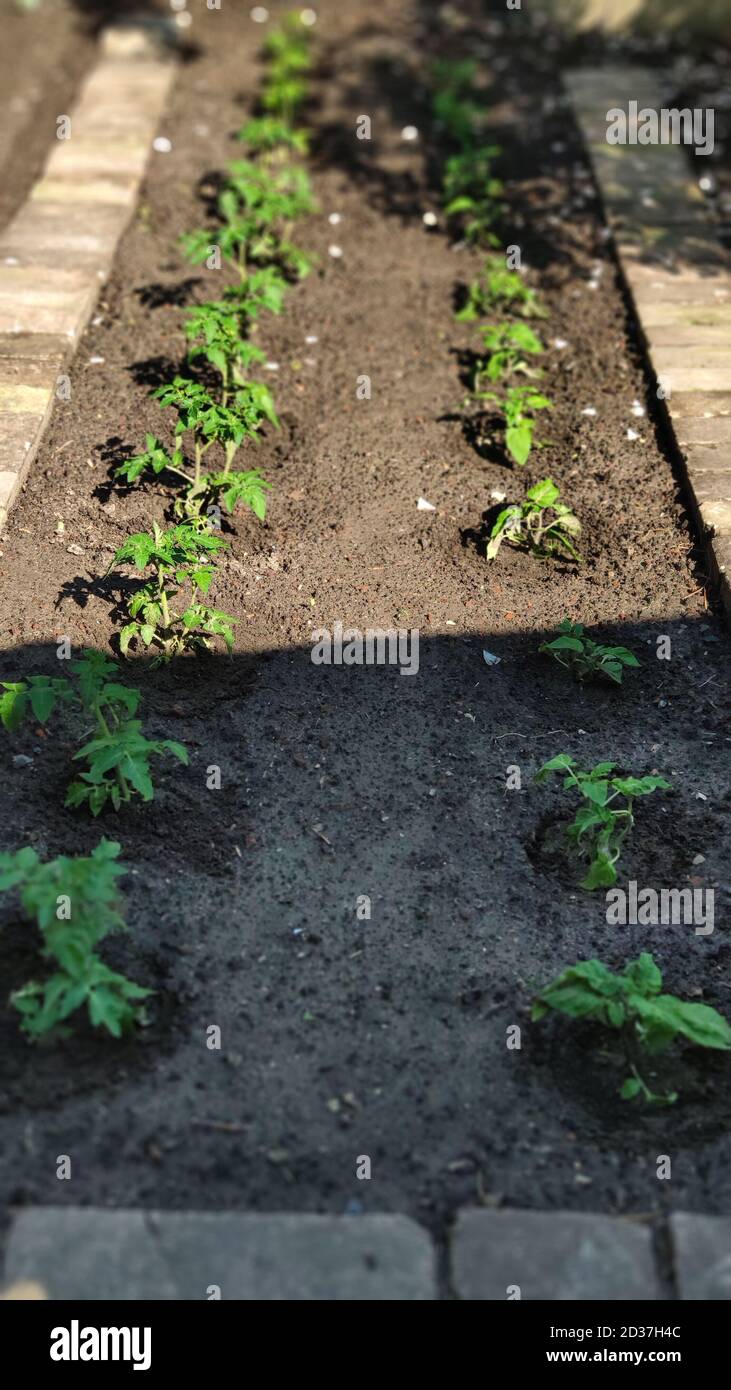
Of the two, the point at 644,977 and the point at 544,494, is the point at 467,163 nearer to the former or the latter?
the point at 544,494

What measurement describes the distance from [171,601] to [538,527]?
1400mm

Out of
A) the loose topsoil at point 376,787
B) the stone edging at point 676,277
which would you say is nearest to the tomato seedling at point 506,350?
the loose topsoil at point 376,787

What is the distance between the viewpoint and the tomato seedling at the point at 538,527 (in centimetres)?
479

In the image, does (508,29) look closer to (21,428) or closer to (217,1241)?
(21,428)

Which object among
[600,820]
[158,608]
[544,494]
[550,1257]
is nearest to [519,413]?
[544,494]

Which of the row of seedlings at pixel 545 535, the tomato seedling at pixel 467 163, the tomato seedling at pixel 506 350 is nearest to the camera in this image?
the row of seedlings at pixel 545 535

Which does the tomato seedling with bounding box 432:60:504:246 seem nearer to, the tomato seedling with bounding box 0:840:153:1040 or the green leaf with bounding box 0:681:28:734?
the green leaf with bounding box 0:681:28:734

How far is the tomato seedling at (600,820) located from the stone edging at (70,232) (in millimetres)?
2351

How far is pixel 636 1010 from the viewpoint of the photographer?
3121 millimetres

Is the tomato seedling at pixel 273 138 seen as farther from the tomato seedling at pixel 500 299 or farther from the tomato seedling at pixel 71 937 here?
the tomato seedling at pixel 71 937

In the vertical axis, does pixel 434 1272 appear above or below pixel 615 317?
below
